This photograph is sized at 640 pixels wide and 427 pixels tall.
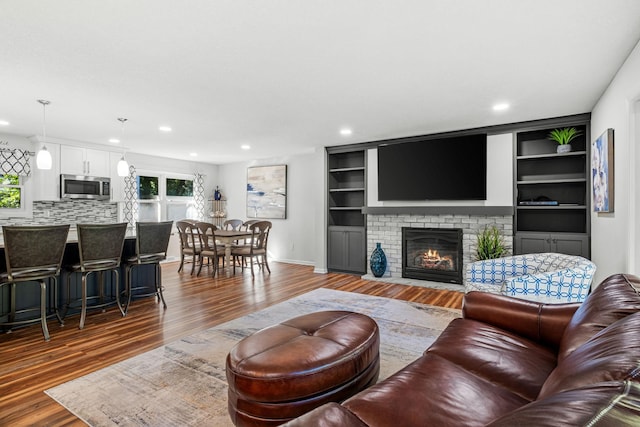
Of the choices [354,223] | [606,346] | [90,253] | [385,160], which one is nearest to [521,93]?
[385,160]

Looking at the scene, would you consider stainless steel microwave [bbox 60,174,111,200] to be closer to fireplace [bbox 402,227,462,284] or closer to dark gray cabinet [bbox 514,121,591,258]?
fireplace [bbox 402,227,462,284]

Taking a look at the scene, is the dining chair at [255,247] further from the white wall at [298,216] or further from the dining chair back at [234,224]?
the dining chair back at [234,224]

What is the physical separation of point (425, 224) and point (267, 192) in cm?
400

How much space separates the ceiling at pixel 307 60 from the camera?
2047 mm

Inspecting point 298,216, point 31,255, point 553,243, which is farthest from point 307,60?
point 298,216

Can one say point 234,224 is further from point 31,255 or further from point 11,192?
point 31,255

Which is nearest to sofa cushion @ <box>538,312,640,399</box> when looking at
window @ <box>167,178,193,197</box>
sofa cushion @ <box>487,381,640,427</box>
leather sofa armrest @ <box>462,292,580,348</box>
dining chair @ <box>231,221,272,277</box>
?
sofa cushion @ <box>487,381,640,427</box>

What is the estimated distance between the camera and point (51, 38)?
2.33 meters

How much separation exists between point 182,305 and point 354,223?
368cm

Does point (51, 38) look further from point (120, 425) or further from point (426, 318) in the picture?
point (426, 318)

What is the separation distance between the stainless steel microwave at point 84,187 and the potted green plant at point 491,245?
22.0ft

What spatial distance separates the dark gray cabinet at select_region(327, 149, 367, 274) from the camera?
6270mm

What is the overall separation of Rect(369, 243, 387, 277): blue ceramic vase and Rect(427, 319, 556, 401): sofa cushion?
377cm

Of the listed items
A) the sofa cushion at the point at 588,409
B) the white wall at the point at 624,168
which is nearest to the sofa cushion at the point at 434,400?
the sofa cushion at the point at 588,409
